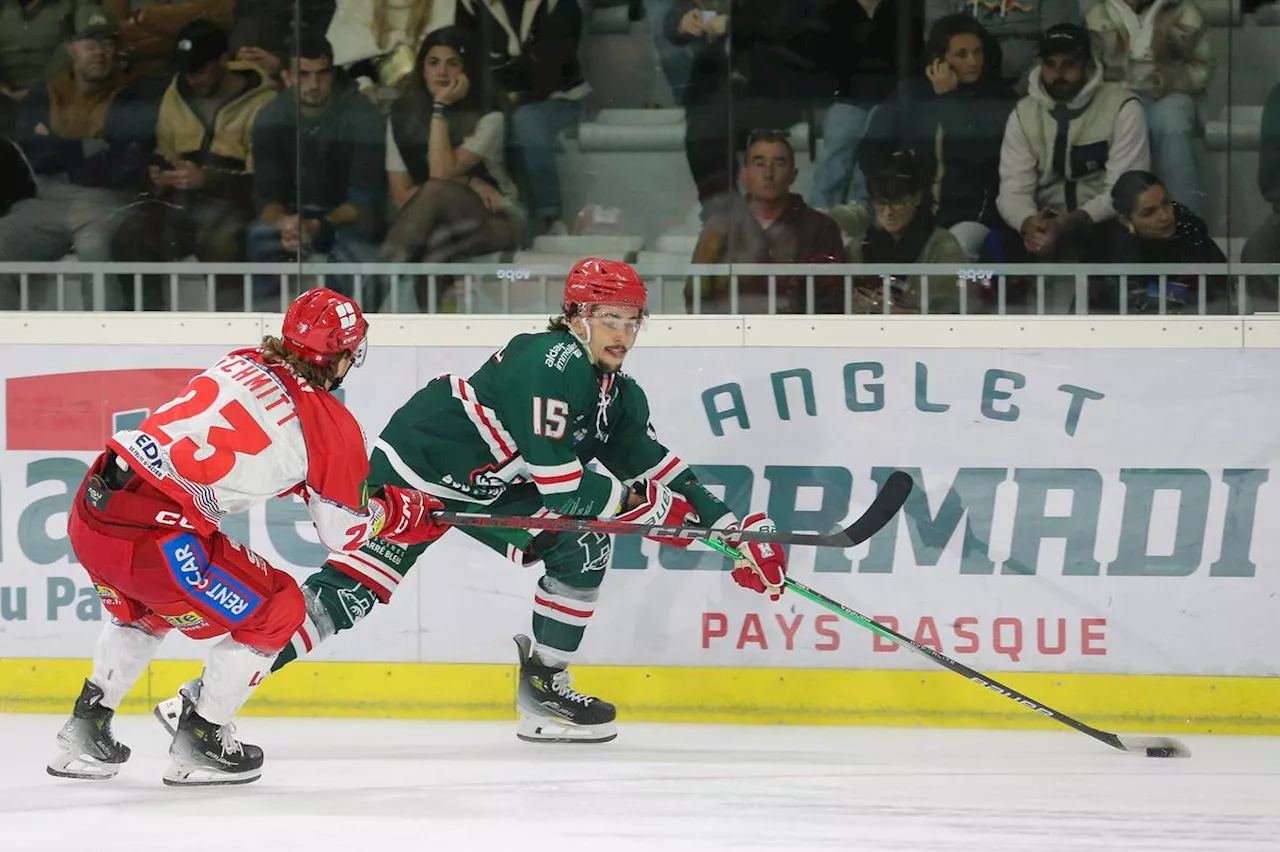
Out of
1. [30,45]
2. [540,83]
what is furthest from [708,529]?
[30,45]

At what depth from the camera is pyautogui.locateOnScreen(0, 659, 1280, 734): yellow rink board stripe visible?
383cm

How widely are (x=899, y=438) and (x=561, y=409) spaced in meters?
0.87

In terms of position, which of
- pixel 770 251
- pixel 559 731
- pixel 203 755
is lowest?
pixel 559 731

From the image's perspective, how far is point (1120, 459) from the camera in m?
3.86

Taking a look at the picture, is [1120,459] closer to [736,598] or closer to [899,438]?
[899,438]

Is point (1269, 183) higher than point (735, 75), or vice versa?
point (735, 75)

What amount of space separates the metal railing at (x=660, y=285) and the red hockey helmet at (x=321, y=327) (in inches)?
35.8

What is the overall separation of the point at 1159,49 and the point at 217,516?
2.45m

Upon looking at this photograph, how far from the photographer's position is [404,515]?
331 cm

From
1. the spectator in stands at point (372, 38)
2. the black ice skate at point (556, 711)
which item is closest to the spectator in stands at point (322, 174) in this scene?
the spectator in stands at point (372, 38)

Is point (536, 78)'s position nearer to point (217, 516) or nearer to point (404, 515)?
point (404, 515)

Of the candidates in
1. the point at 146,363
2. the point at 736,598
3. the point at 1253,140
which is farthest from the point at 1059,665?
the point at 146,363

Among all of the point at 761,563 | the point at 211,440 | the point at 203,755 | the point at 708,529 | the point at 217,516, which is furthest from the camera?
the point at 761,563

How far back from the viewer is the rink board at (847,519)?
3.83 m
